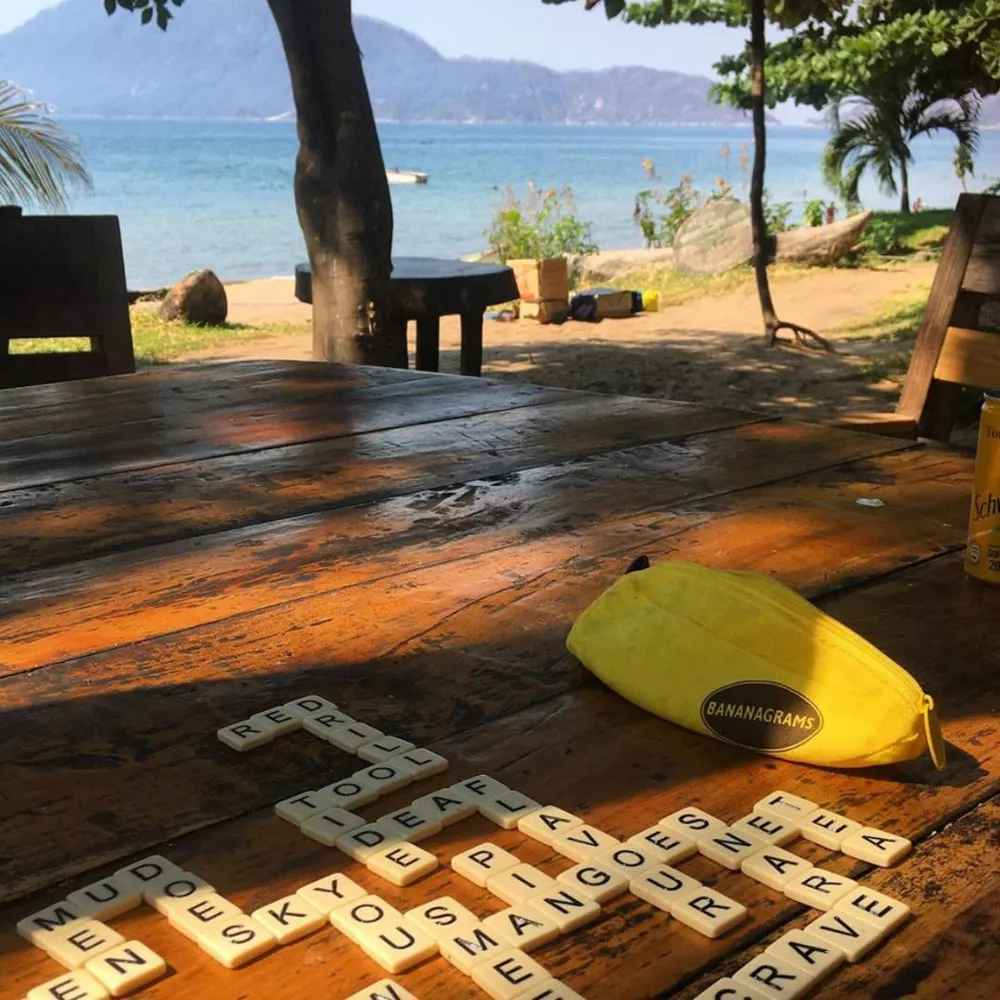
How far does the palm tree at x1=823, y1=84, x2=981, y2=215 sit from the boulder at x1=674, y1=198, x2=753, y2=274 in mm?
5029

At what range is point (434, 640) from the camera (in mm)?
1045

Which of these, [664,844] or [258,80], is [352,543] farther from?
[258,80]

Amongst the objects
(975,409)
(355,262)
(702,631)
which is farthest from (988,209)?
(355,262)

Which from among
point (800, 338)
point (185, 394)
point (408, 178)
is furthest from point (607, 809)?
point (408, 178)

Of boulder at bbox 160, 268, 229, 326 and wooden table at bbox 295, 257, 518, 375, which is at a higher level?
wooden table at bbox 295, 257, 518, 375

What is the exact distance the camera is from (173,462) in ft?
5.51

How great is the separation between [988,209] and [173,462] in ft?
4.64

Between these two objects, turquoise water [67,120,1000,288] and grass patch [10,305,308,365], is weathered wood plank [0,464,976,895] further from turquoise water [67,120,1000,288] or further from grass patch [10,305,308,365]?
turquoise water [67,120,1000,288]

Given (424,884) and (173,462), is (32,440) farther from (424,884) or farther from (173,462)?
(424,884)

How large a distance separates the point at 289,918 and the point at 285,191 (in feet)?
152

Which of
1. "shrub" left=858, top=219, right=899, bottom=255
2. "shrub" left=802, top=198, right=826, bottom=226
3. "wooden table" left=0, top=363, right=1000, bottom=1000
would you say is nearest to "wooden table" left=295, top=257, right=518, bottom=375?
"wooden table" left=0, top=363, right=1000, bottom=1000

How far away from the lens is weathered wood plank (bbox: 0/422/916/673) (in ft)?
3.61

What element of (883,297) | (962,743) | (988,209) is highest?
(988,209)

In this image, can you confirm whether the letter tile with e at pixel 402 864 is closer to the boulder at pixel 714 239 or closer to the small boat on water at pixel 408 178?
the boulder at pixel 714 239
